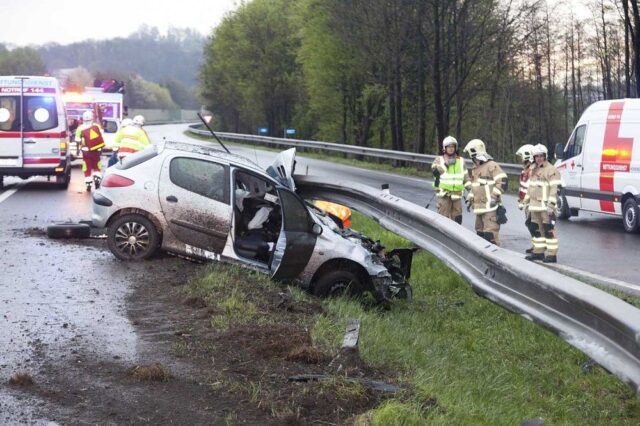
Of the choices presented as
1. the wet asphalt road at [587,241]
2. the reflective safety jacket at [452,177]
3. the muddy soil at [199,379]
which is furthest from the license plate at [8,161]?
the muddy soil at [199,379]

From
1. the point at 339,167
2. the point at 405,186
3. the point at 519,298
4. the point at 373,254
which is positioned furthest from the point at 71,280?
the point at 339,167

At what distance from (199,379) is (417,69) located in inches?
1420

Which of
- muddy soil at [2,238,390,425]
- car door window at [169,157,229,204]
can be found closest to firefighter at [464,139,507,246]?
car door window at [169,157,229,204]

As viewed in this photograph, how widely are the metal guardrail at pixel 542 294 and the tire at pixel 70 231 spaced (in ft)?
14.4

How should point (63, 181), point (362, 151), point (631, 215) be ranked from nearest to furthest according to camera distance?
point (631, 215) → point (63, 181) → point (362, 151)

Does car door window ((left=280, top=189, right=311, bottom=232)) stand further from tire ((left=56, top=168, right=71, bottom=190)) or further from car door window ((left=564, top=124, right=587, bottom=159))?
tire ((left=56, top=168, right=71, bottom=190))

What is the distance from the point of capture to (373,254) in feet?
30.4

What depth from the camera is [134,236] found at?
1014 cm

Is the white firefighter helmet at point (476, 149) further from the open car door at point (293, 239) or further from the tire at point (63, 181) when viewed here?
the tire at point (63, 181)

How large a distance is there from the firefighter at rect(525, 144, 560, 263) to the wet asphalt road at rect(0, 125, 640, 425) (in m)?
0.43

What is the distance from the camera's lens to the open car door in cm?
879

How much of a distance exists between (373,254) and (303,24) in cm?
4873

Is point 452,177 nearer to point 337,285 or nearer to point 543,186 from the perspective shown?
point 543,186

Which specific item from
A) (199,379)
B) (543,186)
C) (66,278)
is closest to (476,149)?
(543,186)
